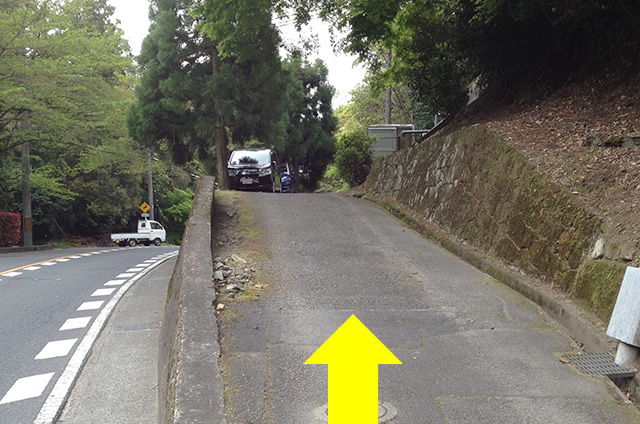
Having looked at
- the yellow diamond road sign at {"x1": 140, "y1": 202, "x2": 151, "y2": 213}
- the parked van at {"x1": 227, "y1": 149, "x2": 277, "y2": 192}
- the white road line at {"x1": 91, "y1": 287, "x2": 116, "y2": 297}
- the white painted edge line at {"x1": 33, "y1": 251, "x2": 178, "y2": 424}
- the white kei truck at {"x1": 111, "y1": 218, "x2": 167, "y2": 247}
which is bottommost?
the white kei truck at {"x1": 111, "y1": 218, "x2": 167, "y2": 247}

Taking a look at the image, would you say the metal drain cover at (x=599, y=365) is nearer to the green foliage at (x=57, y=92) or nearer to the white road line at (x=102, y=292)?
the white road line at (x=102, y=292)

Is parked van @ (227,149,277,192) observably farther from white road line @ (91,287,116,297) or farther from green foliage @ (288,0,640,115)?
white road line @ (91,287,116,297)

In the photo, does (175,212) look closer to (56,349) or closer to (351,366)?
(56,349)

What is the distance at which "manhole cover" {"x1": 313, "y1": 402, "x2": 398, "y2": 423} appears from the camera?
4.08m


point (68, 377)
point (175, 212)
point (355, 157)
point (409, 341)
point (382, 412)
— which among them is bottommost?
point (175, 212)

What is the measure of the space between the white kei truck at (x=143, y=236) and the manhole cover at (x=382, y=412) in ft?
111

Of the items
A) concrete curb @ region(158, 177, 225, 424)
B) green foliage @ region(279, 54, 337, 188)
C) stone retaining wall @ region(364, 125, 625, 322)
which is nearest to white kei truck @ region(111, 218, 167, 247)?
green foliage @ region(279, 54, 337, 188)

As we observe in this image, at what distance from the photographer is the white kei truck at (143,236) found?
3644 centimetres

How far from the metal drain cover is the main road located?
4609 mm

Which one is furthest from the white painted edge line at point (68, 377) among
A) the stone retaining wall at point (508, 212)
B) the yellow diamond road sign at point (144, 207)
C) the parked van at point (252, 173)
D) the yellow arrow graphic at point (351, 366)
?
the yellow diamond road sign at point (144, 207)

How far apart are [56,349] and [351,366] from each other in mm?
5190

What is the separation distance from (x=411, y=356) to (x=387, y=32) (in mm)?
12230

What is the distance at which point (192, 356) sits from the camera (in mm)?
4871

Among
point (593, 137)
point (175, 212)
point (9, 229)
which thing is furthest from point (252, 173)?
point (175, 212)
